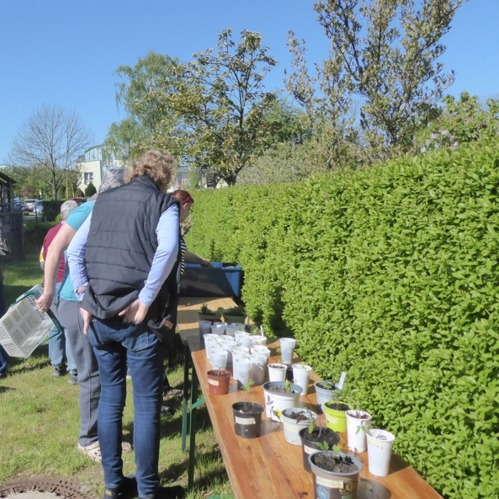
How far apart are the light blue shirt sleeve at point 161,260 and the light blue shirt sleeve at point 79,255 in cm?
59

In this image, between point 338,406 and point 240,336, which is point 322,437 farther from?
point 240,336

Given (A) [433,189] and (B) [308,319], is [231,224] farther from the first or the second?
(A) [433,189]

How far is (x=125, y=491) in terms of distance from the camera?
3.09 m

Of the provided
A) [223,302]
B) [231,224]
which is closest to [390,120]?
[231,224]

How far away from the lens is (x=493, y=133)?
4.90 meters

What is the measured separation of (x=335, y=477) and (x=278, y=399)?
0.73 meters

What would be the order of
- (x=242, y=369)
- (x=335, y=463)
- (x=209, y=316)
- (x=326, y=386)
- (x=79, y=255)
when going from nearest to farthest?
(x=335, y=463) → (x=326, y=386) → (x=242, y=369) → (x=79, y=255) → (x=209, y=316)

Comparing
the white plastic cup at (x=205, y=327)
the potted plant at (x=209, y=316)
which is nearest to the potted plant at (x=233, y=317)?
the potted plant at (x=209, y=316)

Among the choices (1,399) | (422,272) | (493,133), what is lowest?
(1,399)

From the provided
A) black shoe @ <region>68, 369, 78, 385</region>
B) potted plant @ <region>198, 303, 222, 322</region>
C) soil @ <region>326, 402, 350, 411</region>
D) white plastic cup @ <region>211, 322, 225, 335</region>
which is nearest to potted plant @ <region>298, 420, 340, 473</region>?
soil @ <region>326, 402, 350, 411</region>

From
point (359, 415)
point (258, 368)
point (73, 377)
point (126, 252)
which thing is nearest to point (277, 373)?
point (258, 368)

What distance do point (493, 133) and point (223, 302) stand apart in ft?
10.1

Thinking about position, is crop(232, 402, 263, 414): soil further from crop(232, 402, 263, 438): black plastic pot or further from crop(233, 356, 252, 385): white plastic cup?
crop(233, 356, 252, 385): white plastic cup

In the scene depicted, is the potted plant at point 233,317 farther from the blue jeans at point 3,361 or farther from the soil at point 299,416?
the blue jeans at point 3,361
